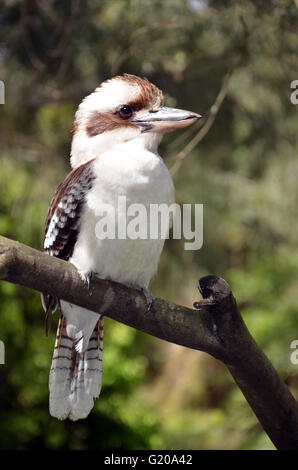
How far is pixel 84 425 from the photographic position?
3.44 m

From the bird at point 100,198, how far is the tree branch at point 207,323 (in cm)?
19

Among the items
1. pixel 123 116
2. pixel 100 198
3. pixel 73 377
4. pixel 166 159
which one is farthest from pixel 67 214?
pixel 166 159

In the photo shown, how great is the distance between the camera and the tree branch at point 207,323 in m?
1.69

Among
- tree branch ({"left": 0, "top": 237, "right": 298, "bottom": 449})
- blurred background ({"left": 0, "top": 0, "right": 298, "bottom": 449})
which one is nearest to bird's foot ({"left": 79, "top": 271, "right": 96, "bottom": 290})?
tree branch ({"left": 0, "top": 237, "right": 298, "bottom": 449})

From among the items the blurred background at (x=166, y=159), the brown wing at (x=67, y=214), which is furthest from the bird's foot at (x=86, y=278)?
the blurred background at (x=166, y=159)

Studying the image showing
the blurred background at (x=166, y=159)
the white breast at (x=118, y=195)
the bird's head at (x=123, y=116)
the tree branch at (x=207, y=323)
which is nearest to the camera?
the tree branch at (x=207, y=323)

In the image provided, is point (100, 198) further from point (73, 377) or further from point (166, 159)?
point (166, 159)

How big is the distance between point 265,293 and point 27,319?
145cm

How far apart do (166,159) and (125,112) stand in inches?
36.6

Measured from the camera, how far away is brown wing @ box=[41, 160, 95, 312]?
2.03 metres

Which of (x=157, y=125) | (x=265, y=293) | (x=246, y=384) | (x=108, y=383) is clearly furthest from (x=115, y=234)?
(x=265, y=293)

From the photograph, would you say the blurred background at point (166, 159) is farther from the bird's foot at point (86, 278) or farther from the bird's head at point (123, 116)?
the bird's foot at point (86, 278)

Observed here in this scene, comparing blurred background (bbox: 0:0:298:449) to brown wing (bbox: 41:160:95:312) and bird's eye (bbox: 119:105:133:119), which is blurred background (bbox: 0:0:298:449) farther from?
brown wing (bbox: 41:160:95:312)

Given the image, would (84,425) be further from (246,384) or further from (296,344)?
(246,384)
